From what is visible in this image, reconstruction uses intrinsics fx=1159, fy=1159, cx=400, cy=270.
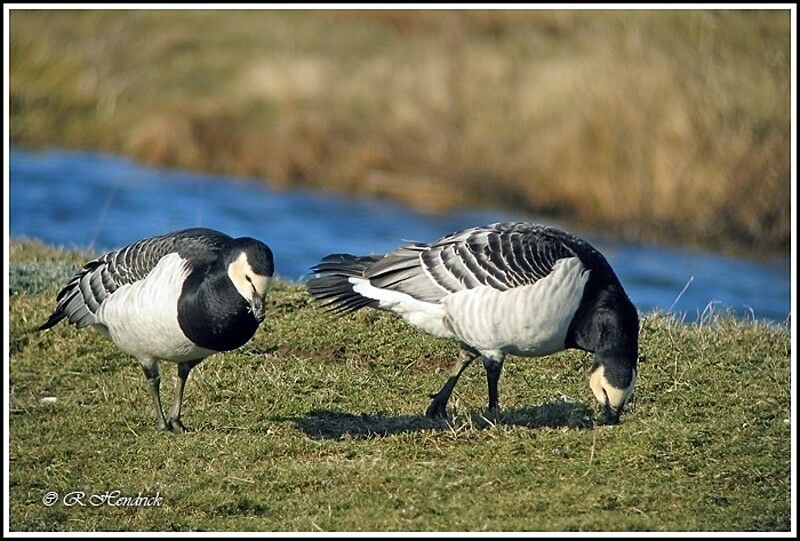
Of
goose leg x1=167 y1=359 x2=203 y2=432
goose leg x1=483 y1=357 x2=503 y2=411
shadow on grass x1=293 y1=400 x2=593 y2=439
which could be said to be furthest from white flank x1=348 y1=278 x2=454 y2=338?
goose leg x1=167 y1=359 x2=203 y2=432

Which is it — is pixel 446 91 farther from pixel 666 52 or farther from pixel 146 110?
pixel 146 110

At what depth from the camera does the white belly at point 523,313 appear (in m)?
8.02

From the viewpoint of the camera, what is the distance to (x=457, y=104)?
23906 mm

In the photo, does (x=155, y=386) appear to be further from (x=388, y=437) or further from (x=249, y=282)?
(x=388, y=437)

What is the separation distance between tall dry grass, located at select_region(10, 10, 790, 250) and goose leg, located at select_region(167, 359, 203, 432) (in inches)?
559

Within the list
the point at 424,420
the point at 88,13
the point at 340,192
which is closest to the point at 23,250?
the point at 424,420

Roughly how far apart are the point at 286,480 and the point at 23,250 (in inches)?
250

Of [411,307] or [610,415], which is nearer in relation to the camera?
[610,415]

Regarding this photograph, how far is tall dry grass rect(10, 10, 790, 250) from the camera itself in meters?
20.9

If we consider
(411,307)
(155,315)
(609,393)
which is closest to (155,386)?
(155,315)

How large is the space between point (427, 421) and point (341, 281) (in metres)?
1.23

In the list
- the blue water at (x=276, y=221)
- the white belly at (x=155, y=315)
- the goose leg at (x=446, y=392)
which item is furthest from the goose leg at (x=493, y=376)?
the blue water at (x=276, y=221)

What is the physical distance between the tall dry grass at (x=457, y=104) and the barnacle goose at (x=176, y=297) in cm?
→ 1421

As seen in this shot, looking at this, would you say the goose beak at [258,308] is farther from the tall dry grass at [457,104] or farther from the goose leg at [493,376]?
the tall dry grass at [457,104]
